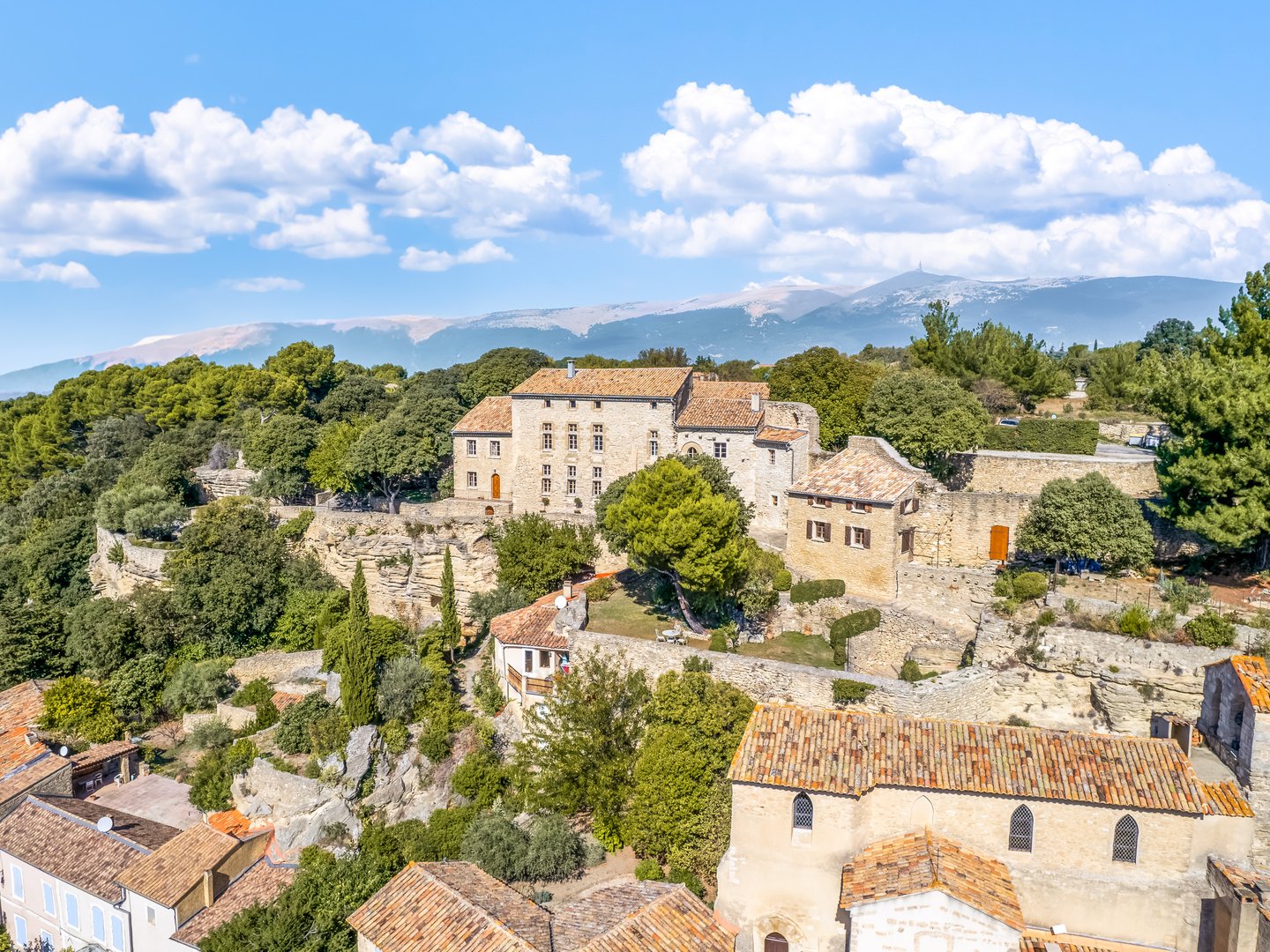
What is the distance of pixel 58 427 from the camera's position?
69.1 m

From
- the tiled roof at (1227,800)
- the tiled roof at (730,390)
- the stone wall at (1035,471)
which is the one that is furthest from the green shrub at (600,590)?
the tiled roof at (1227,800)

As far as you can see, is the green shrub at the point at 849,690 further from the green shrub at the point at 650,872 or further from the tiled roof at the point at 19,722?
the tiled roof at the point at 19,722

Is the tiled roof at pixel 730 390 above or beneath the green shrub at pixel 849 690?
above

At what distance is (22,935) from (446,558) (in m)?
18.3

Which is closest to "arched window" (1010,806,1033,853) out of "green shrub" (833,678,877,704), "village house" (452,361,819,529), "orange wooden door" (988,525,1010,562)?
"green shrub" (833,678,877,704)

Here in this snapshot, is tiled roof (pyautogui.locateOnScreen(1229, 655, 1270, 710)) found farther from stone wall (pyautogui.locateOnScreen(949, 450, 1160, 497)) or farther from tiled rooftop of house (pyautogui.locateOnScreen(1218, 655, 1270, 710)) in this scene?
stone wall (pyautogui.locateOnScreen(949, 450, 1160, 497))

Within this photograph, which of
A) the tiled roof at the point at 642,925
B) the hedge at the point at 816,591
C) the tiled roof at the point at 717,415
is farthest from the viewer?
the tiled roof at the point at 717,415

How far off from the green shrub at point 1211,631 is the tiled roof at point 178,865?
26528mm

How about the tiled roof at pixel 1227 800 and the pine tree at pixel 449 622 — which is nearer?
the tiled roof at pixel 1227 800

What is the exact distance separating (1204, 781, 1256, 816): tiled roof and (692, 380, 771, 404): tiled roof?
26282 millimetres

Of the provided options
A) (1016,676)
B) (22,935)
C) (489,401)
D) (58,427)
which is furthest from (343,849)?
(58,427)

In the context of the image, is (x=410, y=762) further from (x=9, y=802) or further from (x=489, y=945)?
(x=9, y=802)

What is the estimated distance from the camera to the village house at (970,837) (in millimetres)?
16547

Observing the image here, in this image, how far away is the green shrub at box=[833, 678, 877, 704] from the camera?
893 inches
